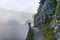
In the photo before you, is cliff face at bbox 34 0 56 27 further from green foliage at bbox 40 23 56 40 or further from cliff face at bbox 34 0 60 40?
green foliage at bbox 40 23 56 40

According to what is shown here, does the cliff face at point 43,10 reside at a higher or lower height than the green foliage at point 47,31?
higher

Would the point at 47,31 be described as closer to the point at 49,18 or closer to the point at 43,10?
the point at 49,18

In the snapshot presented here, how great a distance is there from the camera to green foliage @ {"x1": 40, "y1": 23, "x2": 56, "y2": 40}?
42.0 metres

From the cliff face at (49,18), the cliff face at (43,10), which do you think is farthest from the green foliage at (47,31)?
the cliff face at (43,10)

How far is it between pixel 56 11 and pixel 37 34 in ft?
23.7

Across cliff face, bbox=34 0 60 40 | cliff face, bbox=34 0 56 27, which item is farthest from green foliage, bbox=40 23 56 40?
cliff face, bbox=34 0 56 27

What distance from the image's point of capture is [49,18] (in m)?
46.8

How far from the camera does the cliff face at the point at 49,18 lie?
41250mm

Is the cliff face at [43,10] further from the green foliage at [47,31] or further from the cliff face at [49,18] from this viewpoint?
the green foliage at [47,31]

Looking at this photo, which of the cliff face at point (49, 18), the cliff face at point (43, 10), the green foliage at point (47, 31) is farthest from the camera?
the cliff face at point (43, 10)

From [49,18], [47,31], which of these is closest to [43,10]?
[49,18]

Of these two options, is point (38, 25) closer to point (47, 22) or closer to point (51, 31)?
point (47, 22)

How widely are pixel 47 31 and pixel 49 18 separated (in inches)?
150

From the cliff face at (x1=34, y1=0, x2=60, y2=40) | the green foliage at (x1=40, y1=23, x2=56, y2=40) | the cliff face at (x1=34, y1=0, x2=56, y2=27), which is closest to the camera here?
the cliff face at (x1=34, y1=0, x2=60, y2=40)
